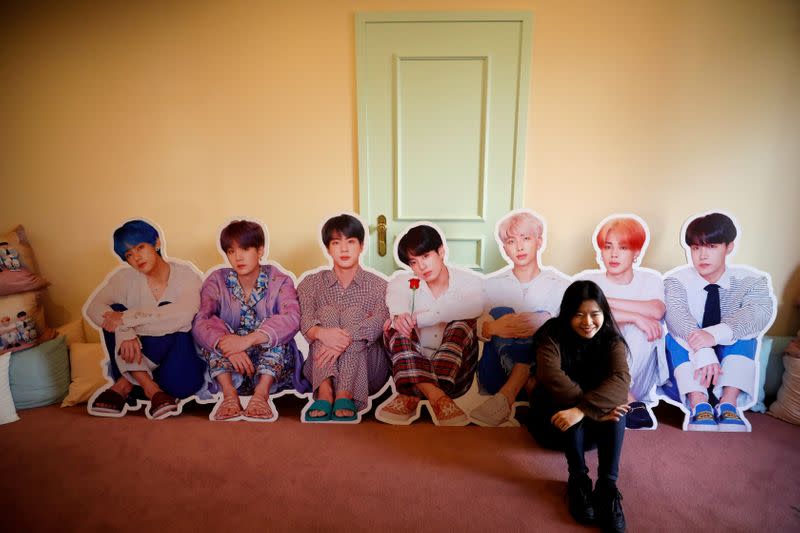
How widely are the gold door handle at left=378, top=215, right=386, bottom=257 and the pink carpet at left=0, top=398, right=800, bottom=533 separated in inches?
37.7

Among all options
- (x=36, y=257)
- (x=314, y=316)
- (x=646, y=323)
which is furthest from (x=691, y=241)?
(x=36, y=257)

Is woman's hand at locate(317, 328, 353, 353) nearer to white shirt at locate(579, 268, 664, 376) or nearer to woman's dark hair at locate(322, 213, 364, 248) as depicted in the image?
woman's dark hair at locate(322, 213, 364, 248)

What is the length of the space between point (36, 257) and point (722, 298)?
157 inches

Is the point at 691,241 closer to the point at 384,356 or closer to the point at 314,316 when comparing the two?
the point at 384,356

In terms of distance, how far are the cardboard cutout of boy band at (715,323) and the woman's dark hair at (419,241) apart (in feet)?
3.90

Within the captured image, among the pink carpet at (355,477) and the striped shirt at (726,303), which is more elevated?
the striped shirt at (726,303)

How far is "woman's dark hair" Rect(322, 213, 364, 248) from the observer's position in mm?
2156

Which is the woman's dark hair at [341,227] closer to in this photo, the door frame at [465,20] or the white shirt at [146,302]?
the door frame at [465,20]

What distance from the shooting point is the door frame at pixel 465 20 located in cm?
225

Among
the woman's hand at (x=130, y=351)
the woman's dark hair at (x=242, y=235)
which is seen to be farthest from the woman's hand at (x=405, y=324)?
the woman's hand at (x=130, y=351)

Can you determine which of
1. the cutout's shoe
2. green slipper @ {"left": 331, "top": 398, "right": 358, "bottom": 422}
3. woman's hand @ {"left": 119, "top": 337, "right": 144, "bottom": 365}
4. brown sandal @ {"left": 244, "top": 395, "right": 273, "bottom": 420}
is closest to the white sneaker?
the cutout's shoe

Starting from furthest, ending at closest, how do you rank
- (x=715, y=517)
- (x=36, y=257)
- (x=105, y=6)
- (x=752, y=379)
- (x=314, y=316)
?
(x=36, y=257) → (x=105, y=6) → (x=314, y=316) → (x=752, y=379) → (x=715, y=517)

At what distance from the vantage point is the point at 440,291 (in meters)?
2.17

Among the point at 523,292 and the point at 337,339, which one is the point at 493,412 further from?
the point at 337,339
